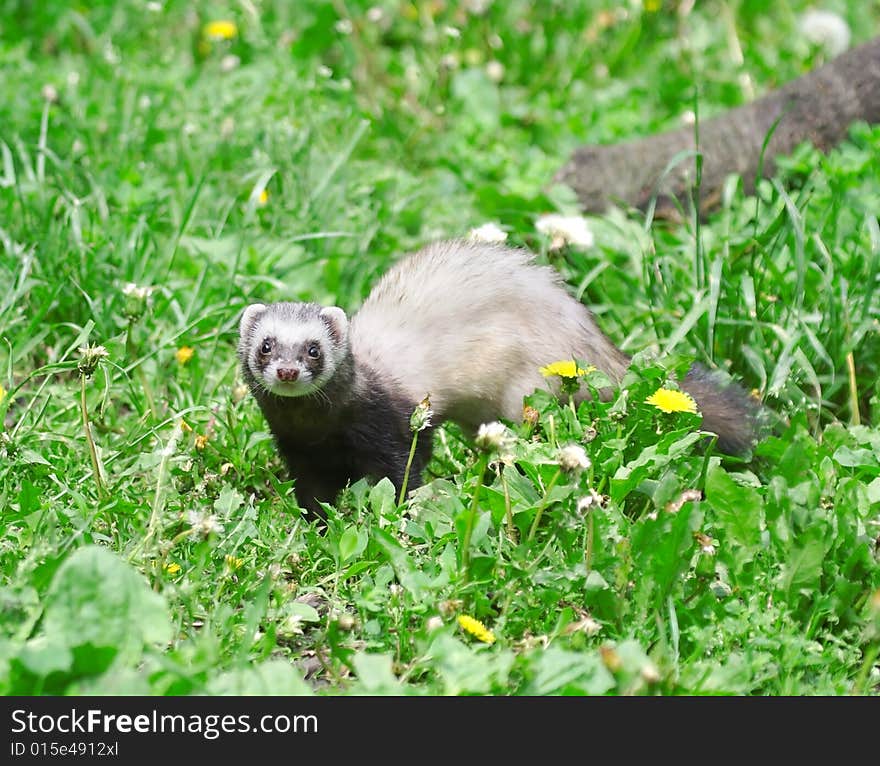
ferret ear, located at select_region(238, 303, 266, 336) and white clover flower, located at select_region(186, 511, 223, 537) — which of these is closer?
white clover flower, located at select_region(186, 511, 223, 537)

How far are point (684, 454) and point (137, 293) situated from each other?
6.11 ft

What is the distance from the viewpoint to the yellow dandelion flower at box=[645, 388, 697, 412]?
3.65 meters

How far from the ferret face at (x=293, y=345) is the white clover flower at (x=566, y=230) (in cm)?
120

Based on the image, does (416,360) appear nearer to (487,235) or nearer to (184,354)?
(487,235)

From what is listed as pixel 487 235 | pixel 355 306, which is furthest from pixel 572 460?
pixel 355 306

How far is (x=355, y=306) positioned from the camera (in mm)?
5203

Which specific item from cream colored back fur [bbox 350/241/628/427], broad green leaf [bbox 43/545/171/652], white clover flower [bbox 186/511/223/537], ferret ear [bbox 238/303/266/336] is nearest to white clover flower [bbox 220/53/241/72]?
cream colored back fur [bbox 350/241/628/427]

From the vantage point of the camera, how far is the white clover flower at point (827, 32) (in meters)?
7.42

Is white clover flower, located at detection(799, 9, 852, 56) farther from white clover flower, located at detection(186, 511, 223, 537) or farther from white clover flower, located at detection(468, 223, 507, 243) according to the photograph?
white clover flower, located at detection(186, 511, 223, 537)

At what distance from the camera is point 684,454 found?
3689 mm

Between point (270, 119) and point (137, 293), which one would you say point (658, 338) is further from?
point (270, 119)

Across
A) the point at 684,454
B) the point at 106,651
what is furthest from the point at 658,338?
the point at 106,651

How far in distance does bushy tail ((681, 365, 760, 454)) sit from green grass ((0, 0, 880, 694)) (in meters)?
0.09

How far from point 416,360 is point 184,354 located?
99 centimetres
